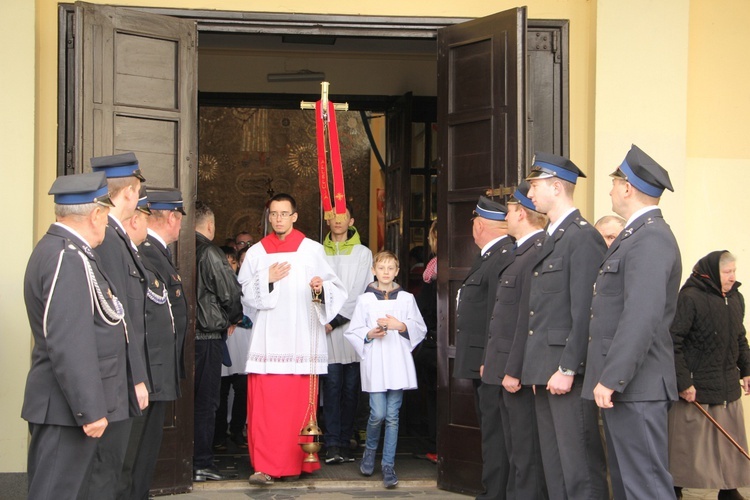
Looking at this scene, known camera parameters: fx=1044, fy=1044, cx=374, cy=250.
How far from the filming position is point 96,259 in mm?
4621

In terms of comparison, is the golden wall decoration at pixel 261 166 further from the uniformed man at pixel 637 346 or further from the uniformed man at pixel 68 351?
the uniformed man at pixel 68 351

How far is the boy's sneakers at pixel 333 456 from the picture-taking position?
325 inches

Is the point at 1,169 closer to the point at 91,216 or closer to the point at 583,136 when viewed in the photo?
the point at 91,216

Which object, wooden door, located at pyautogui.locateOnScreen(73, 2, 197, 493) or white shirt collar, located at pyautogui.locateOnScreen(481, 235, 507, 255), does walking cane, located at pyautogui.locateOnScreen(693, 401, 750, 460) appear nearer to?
white shirt collar, located at pyautogui.locateOnScreen(481, 235, 507, 255)

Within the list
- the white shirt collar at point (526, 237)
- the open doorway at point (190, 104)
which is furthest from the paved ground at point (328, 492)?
the white shirt collar at point (526, 237)

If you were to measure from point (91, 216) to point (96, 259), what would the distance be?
0.20 meters

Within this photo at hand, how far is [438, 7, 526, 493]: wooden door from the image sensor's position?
Result: 7039 millimetres

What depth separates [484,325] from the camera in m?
6.68

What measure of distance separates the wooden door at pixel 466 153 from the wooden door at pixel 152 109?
1.78m

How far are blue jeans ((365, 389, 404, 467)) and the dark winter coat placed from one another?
201 cm

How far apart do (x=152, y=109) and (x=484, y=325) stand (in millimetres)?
2676

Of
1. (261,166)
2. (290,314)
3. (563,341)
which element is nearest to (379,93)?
(261,166)

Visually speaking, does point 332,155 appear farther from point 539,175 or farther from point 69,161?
point 539,175

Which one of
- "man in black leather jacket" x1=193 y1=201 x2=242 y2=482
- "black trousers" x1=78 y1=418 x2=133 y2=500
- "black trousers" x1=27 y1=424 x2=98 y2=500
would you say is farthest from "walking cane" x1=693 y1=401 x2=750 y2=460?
"black trousers" x1=27 y1=424 x2=98 y2=500
